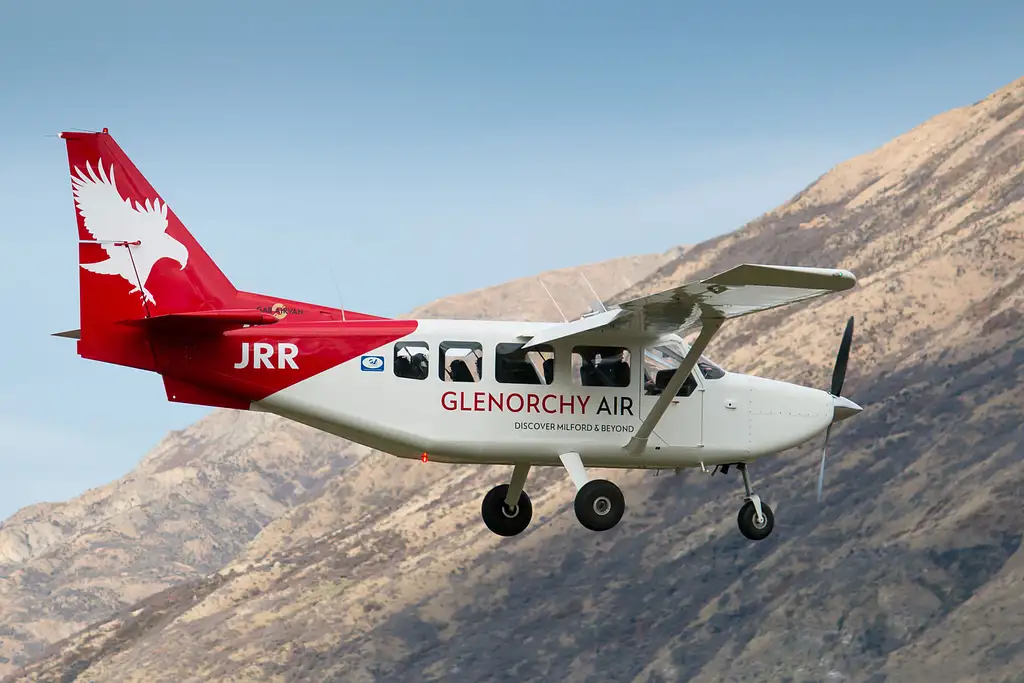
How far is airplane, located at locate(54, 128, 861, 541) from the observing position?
3162 cm

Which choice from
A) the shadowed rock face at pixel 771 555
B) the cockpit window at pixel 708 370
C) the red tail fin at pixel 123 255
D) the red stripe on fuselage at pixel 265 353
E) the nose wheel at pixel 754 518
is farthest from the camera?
the shadowed rock face at pixel 771 555

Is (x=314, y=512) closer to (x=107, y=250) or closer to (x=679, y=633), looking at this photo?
(x=679, y=633)

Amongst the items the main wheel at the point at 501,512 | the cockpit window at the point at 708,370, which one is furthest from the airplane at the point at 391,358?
the main wheel at the point at 501,512

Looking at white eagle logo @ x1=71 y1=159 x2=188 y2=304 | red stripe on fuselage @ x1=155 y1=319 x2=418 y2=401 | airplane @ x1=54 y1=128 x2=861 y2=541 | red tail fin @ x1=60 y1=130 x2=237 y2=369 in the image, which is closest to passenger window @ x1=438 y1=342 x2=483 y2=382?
airplane @ x1=54 y1=128 x2=861 y2=541

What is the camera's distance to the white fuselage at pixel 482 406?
3181 centimetres

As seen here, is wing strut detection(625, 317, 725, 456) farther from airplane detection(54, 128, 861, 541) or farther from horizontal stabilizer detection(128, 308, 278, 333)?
horizontal stabilizer detection(128, 308, 278, 333)

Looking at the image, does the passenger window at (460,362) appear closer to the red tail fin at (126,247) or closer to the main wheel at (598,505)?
the main wheel at (598,505)

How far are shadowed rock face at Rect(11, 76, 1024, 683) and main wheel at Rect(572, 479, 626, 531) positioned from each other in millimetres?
62395

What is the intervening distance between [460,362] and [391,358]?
1268 mm

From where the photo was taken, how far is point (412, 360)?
105 ft

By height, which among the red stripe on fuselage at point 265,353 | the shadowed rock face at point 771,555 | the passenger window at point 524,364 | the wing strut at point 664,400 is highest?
the red stripe on fuselage at point 265,353

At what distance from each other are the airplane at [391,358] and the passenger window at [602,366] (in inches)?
1.0

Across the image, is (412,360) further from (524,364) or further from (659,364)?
(659,364)

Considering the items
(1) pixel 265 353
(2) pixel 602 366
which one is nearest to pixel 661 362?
(2) pixel 602 366
